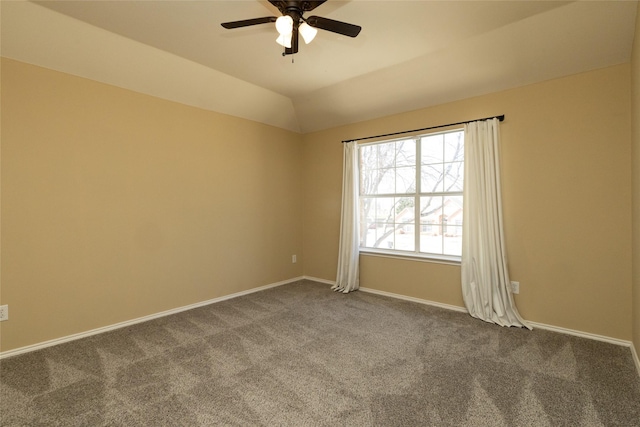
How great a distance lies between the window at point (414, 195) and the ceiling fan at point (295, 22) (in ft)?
6.98

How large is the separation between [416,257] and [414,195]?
31.3 inches

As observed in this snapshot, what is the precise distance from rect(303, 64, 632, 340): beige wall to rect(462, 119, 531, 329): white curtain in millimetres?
107

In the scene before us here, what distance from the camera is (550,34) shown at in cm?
252

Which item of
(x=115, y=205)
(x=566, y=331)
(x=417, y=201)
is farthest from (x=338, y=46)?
(x=566, y=331)

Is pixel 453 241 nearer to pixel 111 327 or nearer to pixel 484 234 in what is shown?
pixel 484 234

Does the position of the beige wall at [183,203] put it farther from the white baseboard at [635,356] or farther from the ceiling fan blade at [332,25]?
the ceiling fan blade at [332,25]

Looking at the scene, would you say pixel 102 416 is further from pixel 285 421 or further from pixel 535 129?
pixel 535 129

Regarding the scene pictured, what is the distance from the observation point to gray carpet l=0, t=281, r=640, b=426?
1735 mm

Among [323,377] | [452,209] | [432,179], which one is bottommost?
[323,377]

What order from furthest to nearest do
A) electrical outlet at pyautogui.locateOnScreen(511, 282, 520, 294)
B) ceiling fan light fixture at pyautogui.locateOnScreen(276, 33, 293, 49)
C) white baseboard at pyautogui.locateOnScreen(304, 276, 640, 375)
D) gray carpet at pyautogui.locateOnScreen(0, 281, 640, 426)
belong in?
electrical outlet at pyautogui.locateOnScreen(511, 282, 520, 294), white baseboard at pyautogui.locateOnScreen(304, 276, 640, 375), ceiling fan light fixture at pyautogui.locateOnScreen(276, 33, 293, 49), gray carpet at pyautogui.locateOnScreen(0, 281, 640, 426)

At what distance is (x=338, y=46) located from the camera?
2.87m

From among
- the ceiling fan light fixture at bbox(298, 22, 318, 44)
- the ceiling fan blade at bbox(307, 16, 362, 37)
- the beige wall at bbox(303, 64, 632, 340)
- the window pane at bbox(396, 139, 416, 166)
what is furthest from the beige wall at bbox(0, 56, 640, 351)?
the ceiling fan light fixture at bbox(298, 22, 318, 44)

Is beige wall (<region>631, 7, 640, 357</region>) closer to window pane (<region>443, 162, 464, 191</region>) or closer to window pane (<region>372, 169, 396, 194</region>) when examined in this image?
window pane (<region>443, 162, 464, 191</region>)

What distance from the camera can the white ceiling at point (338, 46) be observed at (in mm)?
2309
